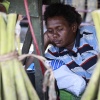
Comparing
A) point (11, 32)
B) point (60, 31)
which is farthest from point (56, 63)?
point (11, 32)

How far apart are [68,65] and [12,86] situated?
1053 millimetres

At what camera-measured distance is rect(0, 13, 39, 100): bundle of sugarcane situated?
1.03 metres

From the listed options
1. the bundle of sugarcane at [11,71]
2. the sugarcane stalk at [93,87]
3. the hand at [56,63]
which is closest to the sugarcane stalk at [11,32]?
the bundle of sugarcane at [11,71]

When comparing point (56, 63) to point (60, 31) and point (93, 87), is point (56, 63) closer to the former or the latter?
point (60, 31)

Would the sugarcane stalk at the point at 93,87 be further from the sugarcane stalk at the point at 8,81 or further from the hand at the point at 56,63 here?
the hand at the point at 56,63

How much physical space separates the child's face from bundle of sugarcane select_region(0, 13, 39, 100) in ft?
3.39

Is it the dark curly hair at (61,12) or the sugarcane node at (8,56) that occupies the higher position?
the sugarcane node at (8,56)

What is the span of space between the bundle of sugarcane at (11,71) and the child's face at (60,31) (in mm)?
1033

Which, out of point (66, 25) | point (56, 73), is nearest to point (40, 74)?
point (56, 73)

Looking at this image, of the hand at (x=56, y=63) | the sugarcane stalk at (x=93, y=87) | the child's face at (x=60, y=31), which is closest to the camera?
the sugarcane stalk at (x=93, y=87)

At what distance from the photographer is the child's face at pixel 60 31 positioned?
2.11 m

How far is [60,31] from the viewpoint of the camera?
2.13 m

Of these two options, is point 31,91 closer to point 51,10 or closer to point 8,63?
point 8,63

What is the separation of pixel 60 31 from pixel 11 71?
112 cm
